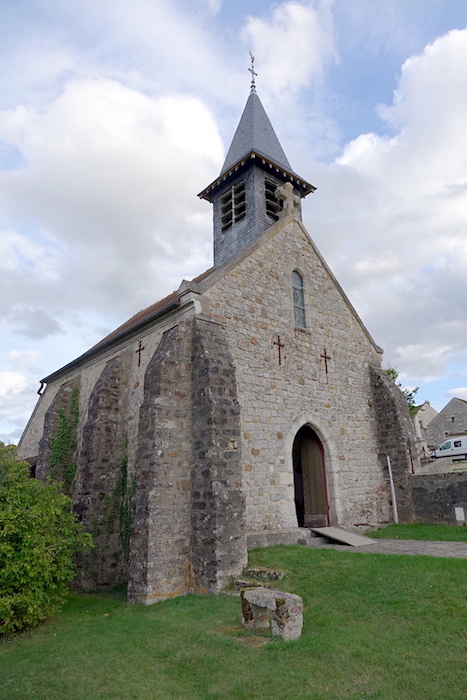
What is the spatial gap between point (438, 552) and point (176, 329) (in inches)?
251

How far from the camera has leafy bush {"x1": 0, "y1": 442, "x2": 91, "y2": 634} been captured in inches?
270

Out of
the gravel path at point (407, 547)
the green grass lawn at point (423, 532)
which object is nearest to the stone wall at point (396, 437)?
the green grass lawn at point (423, 532)

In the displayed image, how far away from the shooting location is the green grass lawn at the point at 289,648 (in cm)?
442

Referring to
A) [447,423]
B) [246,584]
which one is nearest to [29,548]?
[246,584]

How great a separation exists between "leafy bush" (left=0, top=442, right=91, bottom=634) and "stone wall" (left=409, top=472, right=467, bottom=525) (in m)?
8.64

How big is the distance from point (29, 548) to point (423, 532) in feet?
28.4

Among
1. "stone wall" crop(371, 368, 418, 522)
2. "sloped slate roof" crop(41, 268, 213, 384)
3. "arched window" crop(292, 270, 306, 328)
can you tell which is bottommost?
"stone wall" crop(371, 368, 418, 522)

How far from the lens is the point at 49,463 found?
1323cm

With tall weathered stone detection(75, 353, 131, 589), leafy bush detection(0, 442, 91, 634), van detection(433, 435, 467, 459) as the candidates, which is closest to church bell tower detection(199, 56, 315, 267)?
tall weathered stone detection(75, 353, 131, 589)

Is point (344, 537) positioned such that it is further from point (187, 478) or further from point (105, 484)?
point (105, 484)

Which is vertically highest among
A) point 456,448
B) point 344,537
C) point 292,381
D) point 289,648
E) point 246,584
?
point 292,381

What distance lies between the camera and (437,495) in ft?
39.7

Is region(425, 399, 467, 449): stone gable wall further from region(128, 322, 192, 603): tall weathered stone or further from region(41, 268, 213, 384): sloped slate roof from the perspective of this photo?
region(128, 322, 192, 603): tall weathered stone

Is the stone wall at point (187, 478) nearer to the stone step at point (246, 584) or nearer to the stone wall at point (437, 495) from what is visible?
the stone step at point (246, 584)
